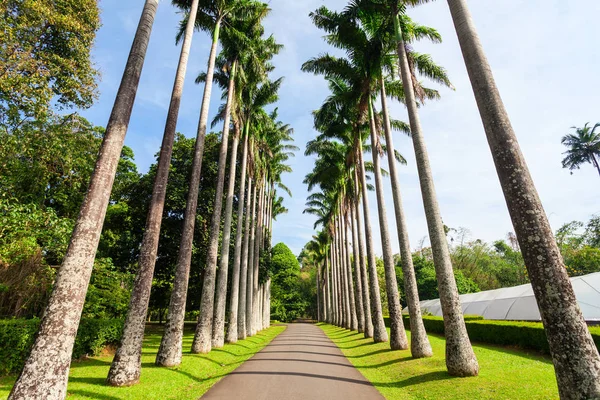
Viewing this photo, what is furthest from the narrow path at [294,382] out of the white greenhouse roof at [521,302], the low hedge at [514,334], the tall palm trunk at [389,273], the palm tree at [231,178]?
the white greenhouse roof at [521,302]

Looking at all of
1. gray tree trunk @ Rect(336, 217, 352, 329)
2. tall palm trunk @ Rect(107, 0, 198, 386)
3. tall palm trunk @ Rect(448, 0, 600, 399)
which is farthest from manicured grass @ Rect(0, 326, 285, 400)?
gray tree trunk @ Rect(336, 217, 352, 329)

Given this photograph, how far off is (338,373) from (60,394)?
7670 millimetres

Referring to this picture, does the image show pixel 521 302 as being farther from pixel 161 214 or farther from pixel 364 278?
pixel 161 214

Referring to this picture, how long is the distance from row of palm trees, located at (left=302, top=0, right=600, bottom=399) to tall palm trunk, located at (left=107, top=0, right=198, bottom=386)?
350 inches

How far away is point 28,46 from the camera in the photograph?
1057 cm

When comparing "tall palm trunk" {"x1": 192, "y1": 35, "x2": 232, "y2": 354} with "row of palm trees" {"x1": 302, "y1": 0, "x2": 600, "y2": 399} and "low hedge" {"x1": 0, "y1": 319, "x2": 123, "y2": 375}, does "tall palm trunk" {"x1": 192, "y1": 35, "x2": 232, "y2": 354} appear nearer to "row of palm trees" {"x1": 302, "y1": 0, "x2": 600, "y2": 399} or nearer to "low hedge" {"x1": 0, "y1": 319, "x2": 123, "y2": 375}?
"low hedge" {"x1": 0, "y1": 319, "x2": 123, "y2": 375}

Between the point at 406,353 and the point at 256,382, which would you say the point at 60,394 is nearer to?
the point at 256,382

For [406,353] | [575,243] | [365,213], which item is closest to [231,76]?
[365,213]

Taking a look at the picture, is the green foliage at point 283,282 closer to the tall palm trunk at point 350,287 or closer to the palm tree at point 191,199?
the tall palm trunk at point 350,287

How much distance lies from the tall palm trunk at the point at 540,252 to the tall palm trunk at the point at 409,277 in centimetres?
724

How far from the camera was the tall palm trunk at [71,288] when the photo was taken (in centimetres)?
479

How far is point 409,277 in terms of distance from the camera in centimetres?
1255

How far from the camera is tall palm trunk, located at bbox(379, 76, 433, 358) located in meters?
11.3

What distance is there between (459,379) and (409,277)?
4871mm
